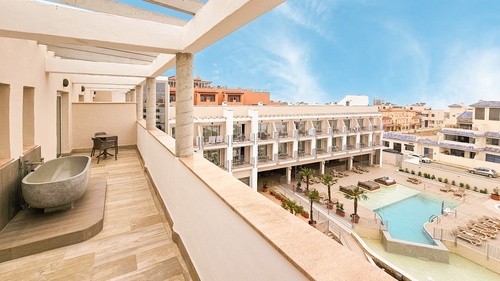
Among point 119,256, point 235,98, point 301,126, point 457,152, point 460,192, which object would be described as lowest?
point 460,192

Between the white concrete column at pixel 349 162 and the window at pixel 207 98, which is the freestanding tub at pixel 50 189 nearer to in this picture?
the white concrete column at pixel 349 162

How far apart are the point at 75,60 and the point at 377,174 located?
2259 centimetres

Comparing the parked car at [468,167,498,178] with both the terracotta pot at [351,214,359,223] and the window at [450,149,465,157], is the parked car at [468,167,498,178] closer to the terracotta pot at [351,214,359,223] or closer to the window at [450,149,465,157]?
the window at [450,149,465,157]

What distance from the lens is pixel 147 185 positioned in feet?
15.9

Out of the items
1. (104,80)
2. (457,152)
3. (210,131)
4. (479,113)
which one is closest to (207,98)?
(210,131)

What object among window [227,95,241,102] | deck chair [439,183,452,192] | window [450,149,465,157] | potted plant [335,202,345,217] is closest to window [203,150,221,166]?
potted plant [335,202,345,217]

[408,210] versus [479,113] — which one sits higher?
[479,113]

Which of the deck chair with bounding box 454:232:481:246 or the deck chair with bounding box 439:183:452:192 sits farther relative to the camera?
the deck chair with bounding box 439:183:452:192

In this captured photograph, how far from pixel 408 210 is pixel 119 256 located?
53.2ft

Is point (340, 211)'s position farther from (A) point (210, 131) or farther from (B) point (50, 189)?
(B) point (50, 189)

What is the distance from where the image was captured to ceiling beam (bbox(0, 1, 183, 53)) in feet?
7.32

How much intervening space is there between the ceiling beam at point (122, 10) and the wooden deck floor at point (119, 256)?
260 cm

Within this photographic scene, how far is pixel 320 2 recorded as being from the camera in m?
158

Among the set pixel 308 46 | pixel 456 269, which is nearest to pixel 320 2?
pixel 308 46
